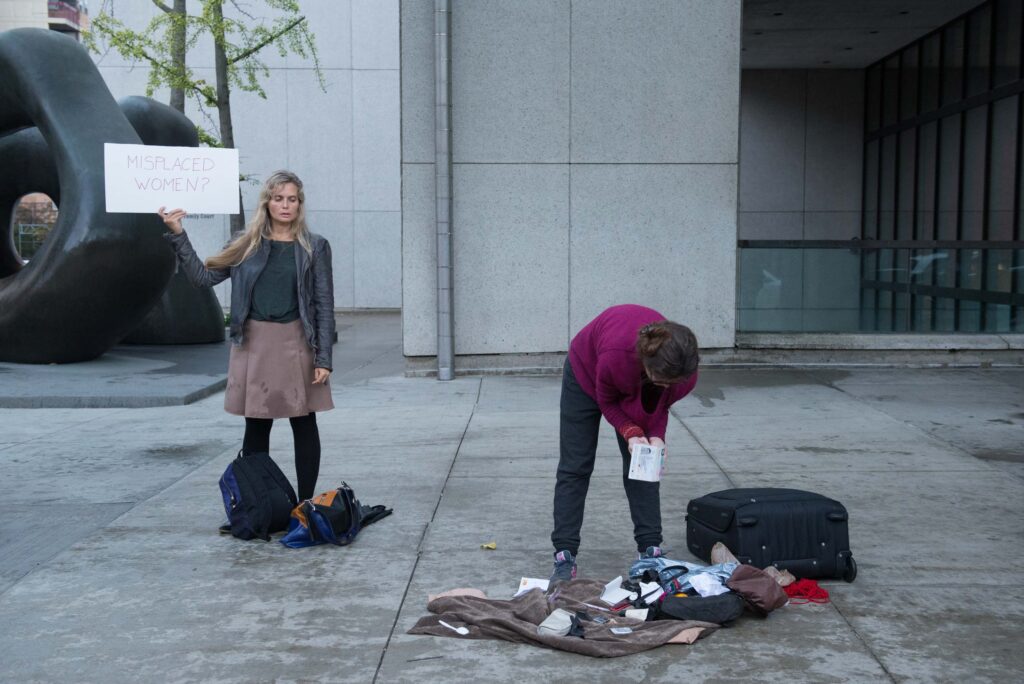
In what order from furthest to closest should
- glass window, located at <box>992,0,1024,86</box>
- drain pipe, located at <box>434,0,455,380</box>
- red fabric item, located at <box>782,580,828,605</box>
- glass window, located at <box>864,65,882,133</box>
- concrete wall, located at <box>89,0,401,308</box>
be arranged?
concrete wall, located at <box>89,0,401,308</box> → glass window, located at <box>864,65,882,133</box> → glass window, located at <box>992,0,1024,86</box> → drain pipe, located at <box>434,0,455,380</box> → red fabric item, located at <box>782,580,828,605</box>

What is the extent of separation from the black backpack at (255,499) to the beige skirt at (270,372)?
285 millimetres

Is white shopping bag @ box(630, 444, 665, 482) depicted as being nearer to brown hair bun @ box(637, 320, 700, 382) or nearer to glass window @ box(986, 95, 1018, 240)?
brown hair bun @ box(637, 320, 700, 382)

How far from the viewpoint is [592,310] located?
12273 mm

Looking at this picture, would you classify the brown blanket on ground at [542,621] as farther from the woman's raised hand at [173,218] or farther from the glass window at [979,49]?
the glass window at [979,49]

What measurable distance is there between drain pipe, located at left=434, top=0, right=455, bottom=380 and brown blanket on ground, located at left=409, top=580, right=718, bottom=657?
7.45 m

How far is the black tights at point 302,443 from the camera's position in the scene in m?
5.80

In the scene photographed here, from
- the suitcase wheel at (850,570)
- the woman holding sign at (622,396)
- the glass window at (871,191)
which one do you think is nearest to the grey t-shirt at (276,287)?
the woman holding sign at (622,396)

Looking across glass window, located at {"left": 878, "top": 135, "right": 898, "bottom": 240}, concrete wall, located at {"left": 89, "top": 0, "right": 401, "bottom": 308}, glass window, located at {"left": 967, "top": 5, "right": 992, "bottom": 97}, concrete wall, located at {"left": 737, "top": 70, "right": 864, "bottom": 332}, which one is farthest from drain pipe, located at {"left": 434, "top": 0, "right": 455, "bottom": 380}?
concrete wall, located at {"left": 89, "top": 0, "right": 401, "bottom": 308}

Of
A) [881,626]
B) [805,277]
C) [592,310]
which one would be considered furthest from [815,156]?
[881,626]

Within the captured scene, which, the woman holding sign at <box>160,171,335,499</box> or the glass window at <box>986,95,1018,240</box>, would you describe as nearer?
the woman holding sign at <box>160,171,335,499</box>

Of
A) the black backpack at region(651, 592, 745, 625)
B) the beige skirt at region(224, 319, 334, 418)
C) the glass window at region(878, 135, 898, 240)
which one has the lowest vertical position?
the black backpack at region(651, 592, 745, 625)

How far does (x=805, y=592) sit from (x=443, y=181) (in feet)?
25.9

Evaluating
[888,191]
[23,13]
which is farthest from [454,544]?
[23,13]

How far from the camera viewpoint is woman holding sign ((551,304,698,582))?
4168 millimetres
